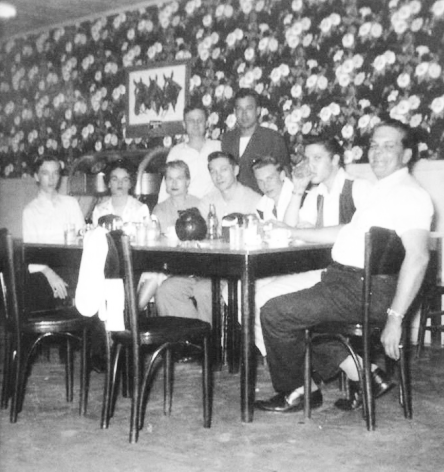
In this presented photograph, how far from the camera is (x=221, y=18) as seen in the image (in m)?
5.88

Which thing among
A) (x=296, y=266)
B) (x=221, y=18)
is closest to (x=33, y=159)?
(x=221, y=18)

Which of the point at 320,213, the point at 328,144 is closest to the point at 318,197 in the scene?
the point at 320,213

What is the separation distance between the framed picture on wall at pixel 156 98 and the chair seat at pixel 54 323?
344 centimetres

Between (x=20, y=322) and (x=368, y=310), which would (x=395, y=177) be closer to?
(x=368, y=310)

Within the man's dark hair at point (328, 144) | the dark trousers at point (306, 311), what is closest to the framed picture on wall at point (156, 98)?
the man's dark hair at point (328, 144)

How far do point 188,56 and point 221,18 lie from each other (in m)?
0.46

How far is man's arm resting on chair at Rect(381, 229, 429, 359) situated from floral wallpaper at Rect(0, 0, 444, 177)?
222cm

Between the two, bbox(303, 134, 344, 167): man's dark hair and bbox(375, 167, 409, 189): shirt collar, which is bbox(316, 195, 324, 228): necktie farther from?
bbox(375, 167, 409, 189): shirt collar

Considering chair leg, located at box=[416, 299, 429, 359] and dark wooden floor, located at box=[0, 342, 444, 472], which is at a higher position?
chair leg, located at box=[416, 299, 429, 359]

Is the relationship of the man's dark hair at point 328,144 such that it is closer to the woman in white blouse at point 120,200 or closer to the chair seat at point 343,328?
the chair seat at point 343,328

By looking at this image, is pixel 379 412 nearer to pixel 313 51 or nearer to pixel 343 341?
pixel 343 341

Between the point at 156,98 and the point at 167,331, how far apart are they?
13.2ft

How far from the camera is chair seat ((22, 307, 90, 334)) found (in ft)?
9.82

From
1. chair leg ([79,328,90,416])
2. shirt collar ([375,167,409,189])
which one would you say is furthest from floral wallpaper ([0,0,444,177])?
chair leg ([79,328,90,416])
